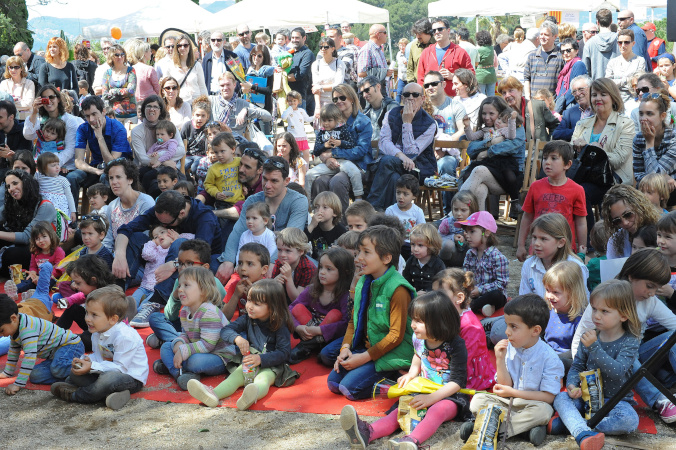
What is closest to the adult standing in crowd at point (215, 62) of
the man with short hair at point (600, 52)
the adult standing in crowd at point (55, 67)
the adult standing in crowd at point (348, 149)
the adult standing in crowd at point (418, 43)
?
the adult standing in crowd at point (55, 67)

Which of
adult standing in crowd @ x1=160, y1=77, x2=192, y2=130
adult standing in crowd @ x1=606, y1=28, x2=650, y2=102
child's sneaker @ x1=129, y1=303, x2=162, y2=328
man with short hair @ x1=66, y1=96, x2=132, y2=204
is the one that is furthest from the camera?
adult standing in crowd @ x1=606, y1=28, x2=650, y2=102

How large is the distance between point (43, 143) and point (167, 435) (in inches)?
203

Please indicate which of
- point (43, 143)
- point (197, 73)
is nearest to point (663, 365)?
point (43, 143)

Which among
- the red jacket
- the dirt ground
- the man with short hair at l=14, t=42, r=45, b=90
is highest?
the man with short hair at l=14, t=42, r=45, b=90

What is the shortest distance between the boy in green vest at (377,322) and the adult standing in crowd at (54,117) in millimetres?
4826

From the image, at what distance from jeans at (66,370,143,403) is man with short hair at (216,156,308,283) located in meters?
1.67

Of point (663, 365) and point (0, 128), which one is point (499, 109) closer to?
point (663, 365)

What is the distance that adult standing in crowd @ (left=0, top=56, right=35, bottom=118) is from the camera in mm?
9656

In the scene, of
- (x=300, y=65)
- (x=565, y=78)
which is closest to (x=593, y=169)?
(x=565, y=78)

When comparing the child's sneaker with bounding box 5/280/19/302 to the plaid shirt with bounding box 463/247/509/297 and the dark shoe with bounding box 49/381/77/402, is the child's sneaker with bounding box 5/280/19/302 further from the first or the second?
the plaid shirt with bounding box 463/247/509/297

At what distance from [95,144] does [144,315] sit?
10.2 ft

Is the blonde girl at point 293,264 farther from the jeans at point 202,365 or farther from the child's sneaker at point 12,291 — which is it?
the child's sneaker at point 12,291

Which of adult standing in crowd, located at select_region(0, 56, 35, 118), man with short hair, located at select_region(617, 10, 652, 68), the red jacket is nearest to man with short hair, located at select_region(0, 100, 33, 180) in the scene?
adult standing in crowd, located at select_region(0, 56, 35, 118)

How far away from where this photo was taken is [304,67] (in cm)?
1239
